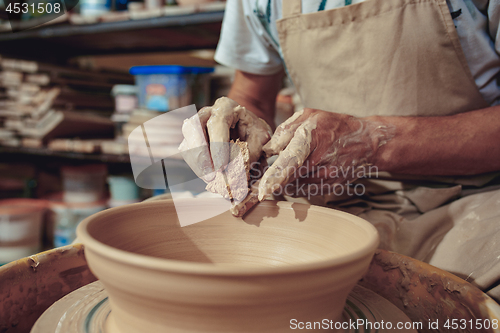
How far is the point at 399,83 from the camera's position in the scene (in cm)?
90

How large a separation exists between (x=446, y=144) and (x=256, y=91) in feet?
2.13

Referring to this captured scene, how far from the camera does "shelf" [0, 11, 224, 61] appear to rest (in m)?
1.58

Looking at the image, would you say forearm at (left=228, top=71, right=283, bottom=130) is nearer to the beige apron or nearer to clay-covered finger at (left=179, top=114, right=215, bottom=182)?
the beige apron

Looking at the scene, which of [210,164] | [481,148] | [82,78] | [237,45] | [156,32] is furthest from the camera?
[82,78]

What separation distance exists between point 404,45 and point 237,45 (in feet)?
1.84

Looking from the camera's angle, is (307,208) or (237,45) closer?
(307,208)

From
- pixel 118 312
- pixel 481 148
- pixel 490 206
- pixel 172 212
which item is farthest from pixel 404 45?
pixel 118 312

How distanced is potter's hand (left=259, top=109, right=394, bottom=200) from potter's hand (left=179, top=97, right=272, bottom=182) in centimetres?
8

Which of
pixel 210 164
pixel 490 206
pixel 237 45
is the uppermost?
pixel 237 45

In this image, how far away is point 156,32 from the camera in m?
1.80

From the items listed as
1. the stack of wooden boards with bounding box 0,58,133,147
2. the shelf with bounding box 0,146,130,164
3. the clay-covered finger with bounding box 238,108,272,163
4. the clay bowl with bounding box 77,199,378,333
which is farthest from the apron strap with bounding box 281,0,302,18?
the stack of wooden boards with bounding box 0,58,133,147

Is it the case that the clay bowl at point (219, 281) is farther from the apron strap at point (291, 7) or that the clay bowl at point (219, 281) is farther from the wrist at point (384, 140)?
the apron strap at point (291, 7)

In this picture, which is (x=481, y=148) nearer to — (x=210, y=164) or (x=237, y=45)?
(x=210, y=164)

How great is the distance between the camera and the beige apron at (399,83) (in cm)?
79
